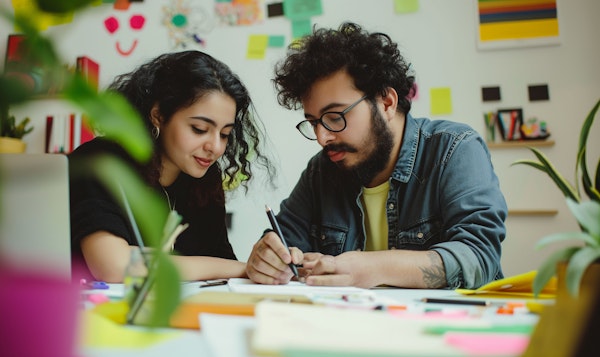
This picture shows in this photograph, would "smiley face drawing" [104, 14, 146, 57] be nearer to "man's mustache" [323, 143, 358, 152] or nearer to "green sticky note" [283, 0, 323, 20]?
"green sticky note" [283, 0, 323, 20]

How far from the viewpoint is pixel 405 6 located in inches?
102

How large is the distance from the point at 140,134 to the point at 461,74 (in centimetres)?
249

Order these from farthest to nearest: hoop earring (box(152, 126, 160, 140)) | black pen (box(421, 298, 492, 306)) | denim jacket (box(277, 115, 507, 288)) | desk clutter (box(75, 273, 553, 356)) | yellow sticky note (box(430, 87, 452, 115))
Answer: yellow sticky note (box(430, 87, 452, 115)) → hoop earring (box(152, 126, 160, 140)) → denim jacket (box(277, 115, 507, 288)) → black pen (box(421, 298, 492, 306)) → desk clutter (box(75, 273, 553, 356))

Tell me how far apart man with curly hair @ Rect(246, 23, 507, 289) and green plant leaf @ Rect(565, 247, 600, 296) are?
0.64m

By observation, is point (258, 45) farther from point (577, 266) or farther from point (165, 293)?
point (165, 293)

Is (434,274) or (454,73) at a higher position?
(454,73)

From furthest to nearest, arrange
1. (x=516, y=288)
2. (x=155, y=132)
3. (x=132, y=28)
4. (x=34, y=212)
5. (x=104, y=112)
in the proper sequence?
1. (x=132, y=28)
2. (x=155, y=132)
3. (x=516, y=288)
4. (x=34, y=212)
5. (x=104, y=112)

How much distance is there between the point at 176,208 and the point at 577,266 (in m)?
1.27

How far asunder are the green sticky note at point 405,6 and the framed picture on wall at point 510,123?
2.19 feet

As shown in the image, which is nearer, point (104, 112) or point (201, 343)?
point (104, 112)

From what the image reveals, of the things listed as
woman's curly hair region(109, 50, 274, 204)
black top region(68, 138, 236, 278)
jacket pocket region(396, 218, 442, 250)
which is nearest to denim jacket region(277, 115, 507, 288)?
jacket pocket region(396, 218, 442, 250)

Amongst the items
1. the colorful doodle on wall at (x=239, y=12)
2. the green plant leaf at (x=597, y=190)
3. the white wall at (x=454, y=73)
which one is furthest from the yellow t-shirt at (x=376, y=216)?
the colorful doodle on wall at (x=239, y=12)

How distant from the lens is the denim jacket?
1211mm

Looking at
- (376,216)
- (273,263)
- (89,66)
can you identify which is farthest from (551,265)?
(89,66)
